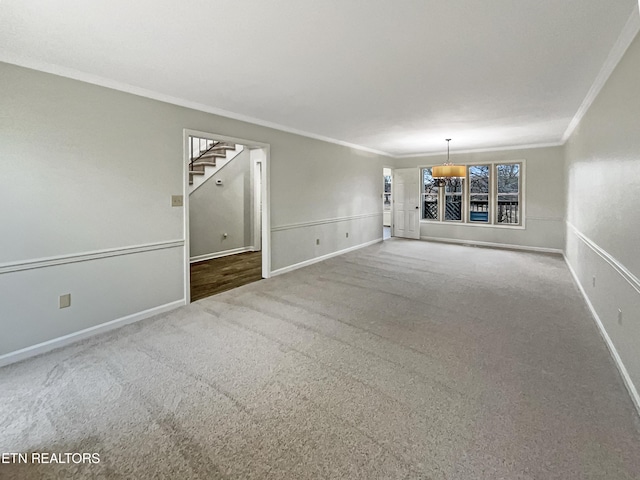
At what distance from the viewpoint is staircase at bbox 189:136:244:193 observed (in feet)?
20.8

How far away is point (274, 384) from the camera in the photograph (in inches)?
86.1

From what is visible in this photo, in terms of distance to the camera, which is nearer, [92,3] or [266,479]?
[266,479]

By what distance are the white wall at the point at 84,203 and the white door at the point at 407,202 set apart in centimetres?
583

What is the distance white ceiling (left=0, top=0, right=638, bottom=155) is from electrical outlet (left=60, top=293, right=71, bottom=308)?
195 cm

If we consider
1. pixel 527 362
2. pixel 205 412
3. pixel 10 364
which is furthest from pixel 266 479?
pixel 10 364

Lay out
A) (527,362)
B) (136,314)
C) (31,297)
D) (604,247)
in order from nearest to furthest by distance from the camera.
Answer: (527,362)
(31,297)
(604,247)
(136,314)

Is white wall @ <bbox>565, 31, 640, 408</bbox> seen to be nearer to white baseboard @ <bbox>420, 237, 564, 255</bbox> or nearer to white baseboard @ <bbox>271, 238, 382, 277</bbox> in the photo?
white baseboard @ <bbox>420, 237, 564, 255</bbox>

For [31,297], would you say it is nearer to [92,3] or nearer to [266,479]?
[92,3]

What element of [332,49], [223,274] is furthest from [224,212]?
[332,49]

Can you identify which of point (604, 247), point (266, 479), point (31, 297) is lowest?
point (266, 479)

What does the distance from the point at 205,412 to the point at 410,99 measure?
3.63m

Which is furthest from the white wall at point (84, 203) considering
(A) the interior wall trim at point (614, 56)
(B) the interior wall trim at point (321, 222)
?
(A) the interior wall trim at point (614, 56)

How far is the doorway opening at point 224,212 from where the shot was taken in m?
5.70

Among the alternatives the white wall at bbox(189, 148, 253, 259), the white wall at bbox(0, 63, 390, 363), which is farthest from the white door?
the white wall at bbox(0, 63, 390, 363)
